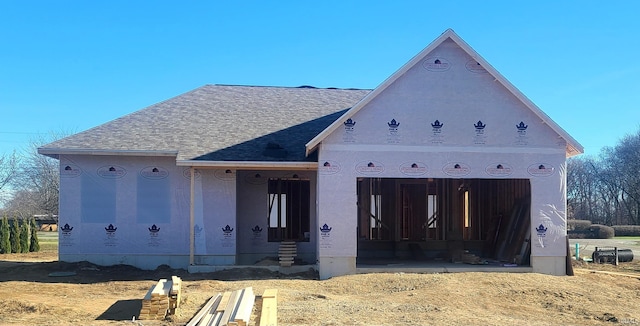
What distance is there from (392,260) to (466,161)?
4640 millimetres

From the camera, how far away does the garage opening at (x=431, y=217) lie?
1923 centimetres

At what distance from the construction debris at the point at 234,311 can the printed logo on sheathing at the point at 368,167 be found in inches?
212

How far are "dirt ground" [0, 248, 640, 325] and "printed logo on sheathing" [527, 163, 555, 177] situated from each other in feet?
9.27

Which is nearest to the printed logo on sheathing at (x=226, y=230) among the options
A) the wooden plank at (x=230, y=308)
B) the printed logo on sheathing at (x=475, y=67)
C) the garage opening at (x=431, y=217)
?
the garage opening at (x=431, y=217)

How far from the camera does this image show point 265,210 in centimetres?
1745

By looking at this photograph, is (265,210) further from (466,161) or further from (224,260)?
(466,161)

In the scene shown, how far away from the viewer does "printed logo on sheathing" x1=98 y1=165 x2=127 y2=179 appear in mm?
16406

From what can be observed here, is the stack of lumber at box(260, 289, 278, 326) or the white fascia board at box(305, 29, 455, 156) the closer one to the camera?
the stack of lumber at box(260, 289, 278, 326)

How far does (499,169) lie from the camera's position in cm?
1525

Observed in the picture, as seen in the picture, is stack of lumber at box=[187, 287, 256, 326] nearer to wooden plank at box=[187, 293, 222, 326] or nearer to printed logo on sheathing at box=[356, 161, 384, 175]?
wooden plank at box=[187, 293, 222, 326]

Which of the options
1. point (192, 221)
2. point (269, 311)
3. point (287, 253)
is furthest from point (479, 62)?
point (269, 311)

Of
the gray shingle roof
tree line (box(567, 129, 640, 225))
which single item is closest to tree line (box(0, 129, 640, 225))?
tree line (box(567, 129, 640, 225))

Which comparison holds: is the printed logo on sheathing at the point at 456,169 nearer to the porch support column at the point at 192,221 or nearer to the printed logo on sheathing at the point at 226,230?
the printed logo on sheathing at the point at 226,230

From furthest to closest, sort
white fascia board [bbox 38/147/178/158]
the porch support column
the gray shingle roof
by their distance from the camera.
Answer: the gray shingle roof, white fascia board [bbox 38/147/178/158], the porch support column
